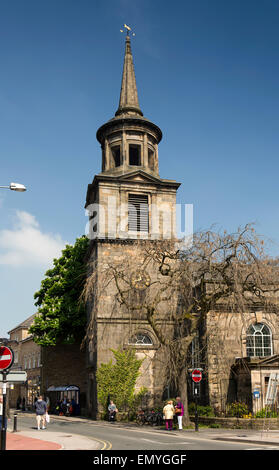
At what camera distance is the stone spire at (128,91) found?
133 ft

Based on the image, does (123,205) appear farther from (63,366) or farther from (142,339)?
(63,366)

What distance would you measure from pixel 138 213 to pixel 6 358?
24.9 metres

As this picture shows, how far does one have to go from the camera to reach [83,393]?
130 ft

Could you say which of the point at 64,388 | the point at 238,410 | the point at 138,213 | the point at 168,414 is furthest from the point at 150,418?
the point at 138,213

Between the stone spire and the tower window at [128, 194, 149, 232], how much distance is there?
8.18 meters

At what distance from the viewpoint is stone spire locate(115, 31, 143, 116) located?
40656mm

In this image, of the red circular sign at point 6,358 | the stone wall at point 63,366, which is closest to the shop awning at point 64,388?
the stone wall at point 63,366

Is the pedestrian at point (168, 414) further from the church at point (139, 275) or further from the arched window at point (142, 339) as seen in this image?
the arched window at point (142, 339)

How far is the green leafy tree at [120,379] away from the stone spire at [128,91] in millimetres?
19179

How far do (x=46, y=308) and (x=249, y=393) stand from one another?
60.4 ft

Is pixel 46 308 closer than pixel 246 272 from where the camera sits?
No

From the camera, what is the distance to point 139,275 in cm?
2448
